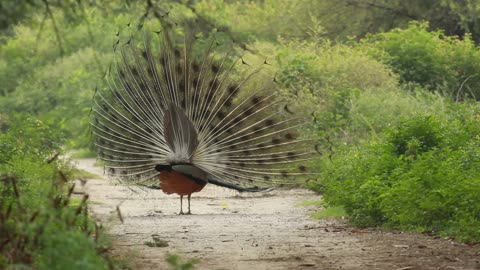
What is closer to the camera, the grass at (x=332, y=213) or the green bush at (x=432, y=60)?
the grass at (x=332, y=213)

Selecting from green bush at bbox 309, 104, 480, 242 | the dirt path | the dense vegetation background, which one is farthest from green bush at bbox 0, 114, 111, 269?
green bush at bbox 309, 104, 480, 242

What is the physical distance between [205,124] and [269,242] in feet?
19.3

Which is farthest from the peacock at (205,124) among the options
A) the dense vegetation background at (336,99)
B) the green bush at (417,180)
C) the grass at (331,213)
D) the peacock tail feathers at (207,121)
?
the green bush at (417,180)

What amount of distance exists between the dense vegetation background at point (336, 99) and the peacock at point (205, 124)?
0.75 metres

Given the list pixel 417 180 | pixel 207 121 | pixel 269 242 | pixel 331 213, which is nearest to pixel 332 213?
pixel 331 213

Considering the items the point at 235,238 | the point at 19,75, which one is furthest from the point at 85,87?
the point at 235,238

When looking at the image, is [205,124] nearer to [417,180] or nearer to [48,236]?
[417,180]

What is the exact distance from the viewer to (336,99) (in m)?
26.1

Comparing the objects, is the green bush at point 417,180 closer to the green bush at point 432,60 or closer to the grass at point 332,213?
the grass at point 332,213

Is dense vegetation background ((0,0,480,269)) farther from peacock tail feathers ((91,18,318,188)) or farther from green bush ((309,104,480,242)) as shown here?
peacock tail feathers ((91,18,318,188))

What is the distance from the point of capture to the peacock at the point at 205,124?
18.0 meters

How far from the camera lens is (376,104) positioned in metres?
A: 23.9

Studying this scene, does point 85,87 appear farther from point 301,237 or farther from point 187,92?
point 301,237

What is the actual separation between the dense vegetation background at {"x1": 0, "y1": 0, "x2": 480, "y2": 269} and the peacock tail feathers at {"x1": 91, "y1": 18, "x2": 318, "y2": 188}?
0.75 meters
